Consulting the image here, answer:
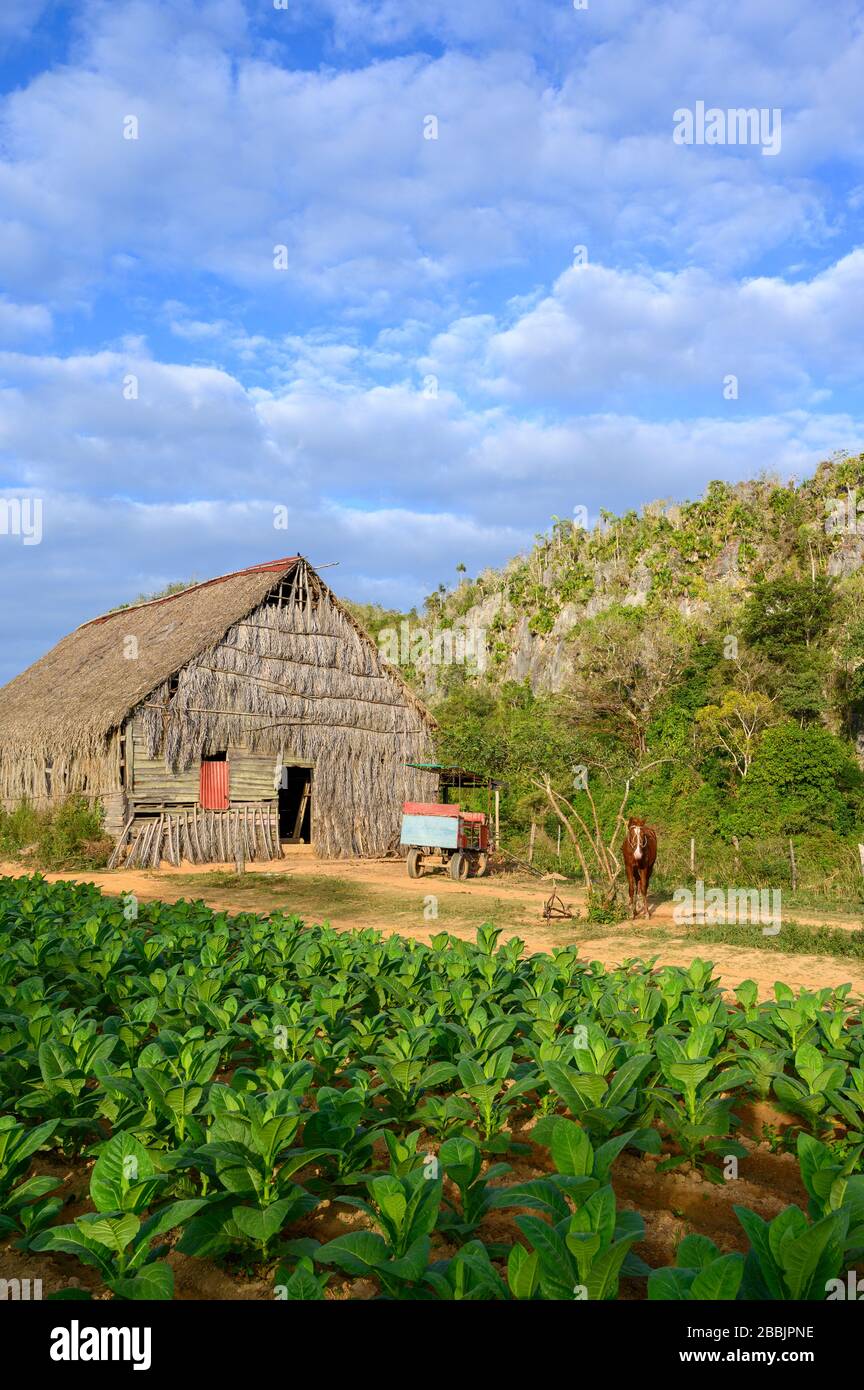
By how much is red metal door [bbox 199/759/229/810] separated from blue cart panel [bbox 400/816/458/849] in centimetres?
510

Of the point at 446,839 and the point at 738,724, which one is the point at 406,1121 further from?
the point at 738,724

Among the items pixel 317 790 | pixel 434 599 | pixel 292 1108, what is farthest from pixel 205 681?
pixel 434 599

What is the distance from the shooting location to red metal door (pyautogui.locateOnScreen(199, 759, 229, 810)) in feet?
66.8

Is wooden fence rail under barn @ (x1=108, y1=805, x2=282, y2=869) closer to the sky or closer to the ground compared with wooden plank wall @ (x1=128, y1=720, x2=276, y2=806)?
closer to the ground

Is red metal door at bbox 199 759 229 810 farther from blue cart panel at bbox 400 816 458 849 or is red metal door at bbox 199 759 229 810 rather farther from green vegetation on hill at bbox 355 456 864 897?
green vegetation on hill at bbox 355 456 864 897

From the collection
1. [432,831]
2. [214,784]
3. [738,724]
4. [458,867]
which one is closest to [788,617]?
[738,724]

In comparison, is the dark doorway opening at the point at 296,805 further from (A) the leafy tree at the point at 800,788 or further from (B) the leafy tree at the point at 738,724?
(B) the leafy tree at the point at 738,724

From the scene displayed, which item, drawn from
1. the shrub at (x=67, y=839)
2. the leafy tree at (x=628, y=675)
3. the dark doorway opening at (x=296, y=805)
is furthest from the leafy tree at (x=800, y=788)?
the shrub at (x=67, y=839)

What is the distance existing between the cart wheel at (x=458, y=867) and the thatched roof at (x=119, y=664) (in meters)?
7.19

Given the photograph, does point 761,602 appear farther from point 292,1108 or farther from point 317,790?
point 292,1108

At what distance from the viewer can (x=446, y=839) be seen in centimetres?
1759

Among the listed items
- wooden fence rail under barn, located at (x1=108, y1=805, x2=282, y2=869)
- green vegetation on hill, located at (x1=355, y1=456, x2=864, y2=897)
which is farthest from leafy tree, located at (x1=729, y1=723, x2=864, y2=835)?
wooden fence rail under barn, located at (x1=108, y1=805, x2=282, y2=869)

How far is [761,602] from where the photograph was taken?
2828 centimetres
